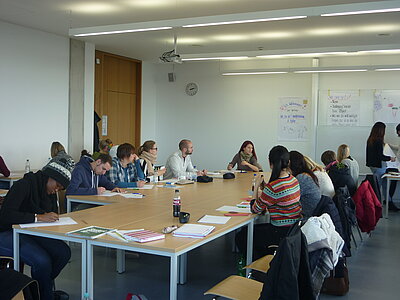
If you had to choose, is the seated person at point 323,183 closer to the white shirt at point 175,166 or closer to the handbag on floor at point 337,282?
the handbag on floor at point 337,282

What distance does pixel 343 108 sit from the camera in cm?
983

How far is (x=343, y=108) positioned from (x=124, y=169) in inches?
232

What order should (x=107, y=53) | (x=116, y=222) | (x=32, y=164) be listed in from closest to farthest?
(x=116, y=222) < (x=32, y=164) < (x=107, y=53)

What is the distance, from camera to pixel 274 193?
3812 millimetres

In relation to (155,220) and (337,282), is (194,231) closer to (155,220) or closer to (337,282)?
(155,220)

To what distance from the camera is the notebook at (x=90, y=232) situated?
2926 mm

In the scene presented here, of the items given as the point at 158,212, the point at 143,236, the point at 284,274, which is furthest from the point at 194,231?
the point at 284,274

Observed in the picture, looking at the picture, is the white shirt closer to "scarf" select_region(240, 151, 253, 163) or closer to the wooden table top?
the wooden table top

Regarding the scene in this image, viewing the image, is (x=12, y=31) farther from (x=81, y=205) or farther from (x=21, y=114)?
(x=81, y=205)

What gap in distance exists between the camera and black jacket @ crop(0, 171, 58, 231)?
127 inches

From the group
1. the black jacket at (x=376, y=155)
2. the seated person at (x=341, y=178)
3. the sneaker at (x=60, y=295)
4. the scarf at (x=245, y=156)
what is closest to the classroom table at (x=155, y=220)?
the sneaker at (x=60, y=295)

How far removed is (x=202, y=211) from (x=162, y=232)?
35.4 inches

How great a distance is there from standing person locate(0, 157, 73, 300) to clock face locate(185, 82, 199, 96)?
778 cm

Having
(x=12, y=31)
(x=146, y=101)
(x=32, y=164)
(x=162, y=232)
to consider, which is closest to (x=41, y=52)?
(x=12, y=31)
